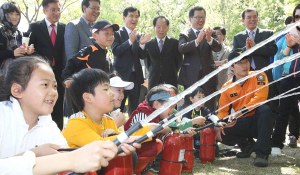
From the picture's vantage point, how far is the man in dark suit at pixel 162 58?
555 centimetres

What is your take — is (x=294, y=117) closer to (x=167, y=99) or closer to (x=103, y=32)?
(x=167, y=99)

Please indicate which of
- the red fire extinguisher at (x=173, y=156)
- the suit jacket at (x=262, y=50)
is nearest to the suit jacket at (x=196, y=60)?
the suit jacket at (x=262, y=50)

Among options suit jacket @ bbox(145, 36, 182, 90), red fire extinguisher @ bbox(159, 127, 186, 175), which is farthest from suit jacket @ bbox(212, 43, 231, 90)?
red fire extinguisher @ bbox(159, 127, 186, 175)

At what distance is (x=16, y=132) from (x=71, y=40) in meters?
2.78

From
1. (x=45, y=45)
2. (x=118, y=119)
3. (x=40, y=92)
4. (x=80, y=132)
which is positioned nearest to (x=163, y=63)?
(x=45, y=45)

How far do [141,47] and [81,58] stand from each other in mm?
1554

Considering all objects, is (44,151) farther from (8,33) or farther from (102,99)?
(8,33)

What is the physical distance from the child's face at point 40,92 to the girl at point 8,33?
2.48 meters

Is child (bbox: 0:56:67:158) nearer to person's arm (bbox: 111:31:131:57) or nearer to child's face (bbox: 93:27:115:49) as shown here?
child's face (bbox: 93:27:115:49)

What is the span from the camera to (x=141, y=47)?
5289 mm

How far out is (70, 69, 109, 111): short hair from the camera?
277 centimetres

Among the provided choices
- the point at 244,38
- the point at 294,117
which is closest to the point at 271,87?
the point at 294,117

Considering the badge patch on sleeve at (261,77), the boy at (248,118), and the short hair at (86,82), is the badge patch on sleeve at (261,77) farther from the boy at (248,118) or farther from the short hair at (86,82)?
the short hair at (86,82)

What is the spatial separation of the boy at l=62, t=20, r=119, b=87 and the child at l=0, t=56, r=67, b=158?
1.76 m
